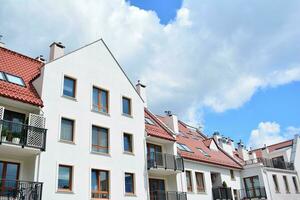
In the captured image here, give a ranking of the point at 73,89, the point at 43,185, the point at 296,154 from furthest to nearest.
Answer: the point at 296,154
the point at 73,89
the point at 43,185

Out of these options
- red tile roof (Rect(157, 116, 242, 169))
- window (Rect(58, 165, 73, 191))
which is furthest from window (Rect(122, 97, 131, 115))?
window (Rect(58, 165, 73, 191))

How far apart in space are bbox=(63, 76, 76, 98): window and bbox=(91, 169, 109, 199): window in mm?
4877

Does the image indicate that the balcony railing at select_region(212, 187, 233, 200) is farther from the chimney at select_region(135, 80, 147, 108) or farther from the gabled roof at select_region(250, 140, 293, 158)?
the gabled roof at select_region(250, 140, 293, 158)

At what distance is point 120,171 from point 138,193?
6.49 ft

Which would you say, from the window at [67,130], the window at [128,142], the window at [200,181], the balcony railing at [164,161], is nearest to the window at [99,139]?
the window at [67,130]

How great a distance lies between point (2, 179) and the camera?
1533 centimetres

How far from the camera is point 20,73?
65.0ft

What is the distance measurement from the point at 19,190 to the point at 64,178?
9.67 ft

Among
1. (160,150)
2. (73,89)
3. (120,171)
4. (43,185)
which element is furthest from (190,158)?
(43,185)

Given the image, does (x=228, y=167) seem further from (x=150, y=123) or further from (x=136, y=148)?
(x=136, y=148)

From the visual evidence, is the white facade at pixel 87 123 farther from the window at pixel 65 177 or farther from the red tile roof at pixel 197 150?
the red tile roof at pixel 197 150

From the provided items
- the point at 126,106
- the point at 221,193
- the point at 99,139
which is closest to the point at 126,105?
the point at 126,106

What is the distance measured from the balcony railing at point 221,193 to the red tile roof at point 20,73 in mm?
17471

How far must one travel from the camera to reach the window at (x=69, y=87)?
20159 mm
